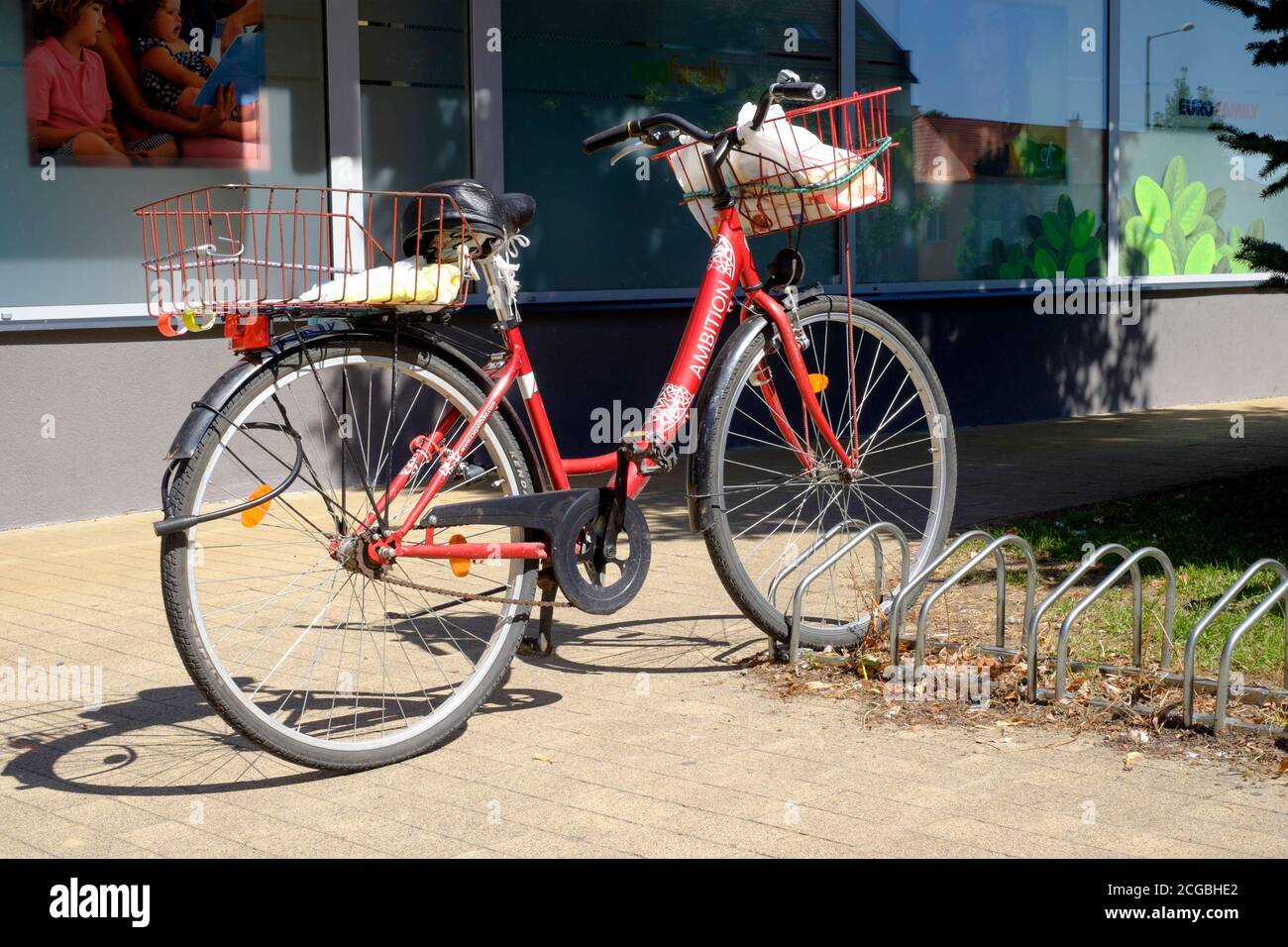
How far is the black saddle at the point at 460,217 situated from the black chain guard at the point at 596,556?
2.48 feet

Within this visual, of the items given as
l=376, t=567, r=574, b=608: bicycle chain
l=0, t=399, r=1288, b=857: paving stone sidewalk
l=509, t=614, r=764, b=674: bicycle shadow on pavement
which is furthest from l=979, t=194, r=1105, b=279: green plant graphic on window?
l=376, t=567, r=574, b=608: bicycle chain

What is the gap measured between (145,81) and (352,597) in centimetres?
523

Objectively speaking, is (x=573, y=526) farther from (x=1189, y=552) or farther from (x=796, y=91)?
(x=1189, y=552)

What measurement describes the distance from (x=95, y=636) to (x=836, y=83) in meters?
7.97

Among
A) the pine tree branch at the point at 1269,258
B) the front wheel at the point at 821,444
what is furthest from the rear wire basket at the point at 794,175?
the pine tree branch at the point at 1269,258

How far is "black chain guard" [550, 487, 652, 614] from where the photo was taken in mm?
4293

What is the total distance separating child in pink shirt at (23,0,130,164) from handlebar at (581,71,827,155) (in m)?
4.72

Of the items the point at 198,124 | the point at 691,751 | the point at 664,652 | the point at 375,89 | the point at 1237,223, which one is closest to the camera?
the point at 691,751

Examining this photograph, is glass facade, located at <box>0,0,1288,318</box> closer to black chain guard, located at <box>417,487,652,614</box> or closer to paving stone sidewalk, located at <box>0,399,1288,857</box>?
paving stone sidewalk, located at <box>0,399,1288,857</box>

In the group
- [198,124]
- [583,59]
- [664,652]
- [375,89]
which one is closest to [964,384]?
[583,59]

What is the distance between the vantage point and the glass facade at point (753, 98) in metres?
9.05

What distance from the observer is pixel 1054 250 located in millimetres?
13438

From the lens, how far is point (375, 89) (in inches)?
379
